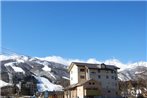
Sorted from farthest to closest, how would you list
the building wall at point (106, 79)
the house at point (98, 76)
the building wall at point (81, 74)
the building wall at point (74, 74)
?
the building wall at point (74, 74) → the building wall at point (81, 74) → the building wall at point (106, 79) → the house at point (98, 76)

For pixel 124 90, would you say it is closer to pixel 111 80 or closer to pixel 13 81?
pixel 111 80

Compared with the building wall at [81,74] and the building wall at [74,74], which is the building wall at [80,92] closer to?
the building wall at [81,74]

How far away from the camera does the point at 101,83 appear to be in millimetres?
74875

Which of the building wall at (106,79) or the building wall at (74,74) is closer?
the building wall at (106,79)

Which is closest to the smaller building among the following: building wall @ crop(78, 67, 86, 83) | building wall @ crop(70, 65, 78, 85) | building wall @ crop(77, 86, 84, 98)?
building wall @ crop(77, 86, 84, 98)

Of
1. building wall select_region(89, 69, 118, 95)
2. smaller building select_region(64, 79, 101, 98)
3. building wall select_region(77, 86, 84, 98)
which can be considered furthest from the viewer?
building wall select_region(89, 69, 118, 95)

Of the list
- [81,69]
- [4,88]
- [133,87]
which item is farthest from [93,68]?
[4,88]

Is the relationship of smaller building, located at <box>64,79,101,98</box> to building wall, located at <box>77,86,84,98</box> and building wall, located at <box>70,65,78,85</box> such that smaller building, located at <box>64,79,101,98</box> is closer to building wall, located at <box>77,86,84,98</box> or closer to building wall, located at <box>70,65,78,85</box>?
building wall, located at <box>77,86,84,98</box>

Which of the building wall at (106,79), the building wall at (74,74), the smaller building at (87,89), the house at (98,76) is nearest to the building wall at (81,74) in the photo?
the house at (98,76)

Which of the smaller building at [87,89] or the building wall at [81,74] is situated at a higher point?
the building wall at [81,74]

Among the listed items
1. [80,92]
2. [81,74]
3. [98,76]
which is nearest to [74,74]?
[81,74]

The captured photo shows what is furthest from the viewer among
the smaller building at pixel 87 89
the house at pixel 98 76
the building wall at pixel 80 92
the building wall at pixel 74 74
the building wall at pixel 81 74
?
the building wall at pixel 74 74

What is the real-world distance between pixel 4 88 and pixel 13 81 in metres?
44.0

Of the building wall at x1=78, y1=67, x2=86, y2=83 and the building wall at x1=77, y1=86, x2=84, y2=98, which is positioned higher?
the building wall at x1=78, y1=67, x2=86, y2=83
